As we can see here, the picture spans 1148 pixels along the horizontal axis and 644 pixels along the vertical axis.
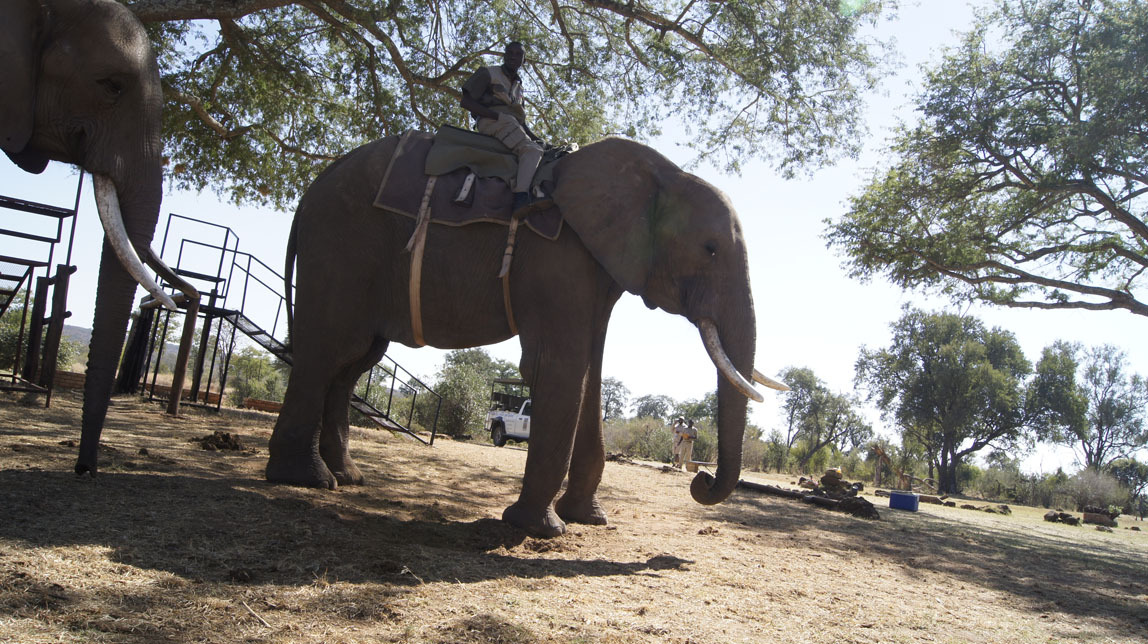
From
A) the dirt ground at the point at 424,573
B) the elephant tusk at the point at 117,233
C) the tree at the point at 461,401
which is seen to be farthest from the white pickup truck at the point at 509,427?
the elephant tusk at the point at 117,233

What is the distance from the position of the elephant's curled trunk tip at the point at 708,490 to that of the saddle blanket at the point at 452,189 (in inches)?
85.4

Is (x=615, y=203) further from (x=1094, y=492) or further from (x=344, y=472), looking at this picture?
(x=1094, y=492)

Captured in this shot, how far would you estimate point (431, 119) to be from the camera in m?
14.4

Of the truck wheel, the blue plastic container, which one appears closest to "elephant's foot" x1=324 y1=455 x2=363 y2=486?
the blue plastic container

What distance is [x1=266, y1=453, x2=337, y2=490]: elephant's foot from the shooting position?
6.01 metres

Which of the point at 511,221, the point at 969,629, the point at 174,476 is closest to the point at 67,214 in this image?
the point at 174,476

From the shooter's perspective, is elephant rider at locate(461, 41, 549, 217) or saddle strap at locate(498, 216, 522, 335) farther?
elephant rider at locate(461, 41, 549, 217)

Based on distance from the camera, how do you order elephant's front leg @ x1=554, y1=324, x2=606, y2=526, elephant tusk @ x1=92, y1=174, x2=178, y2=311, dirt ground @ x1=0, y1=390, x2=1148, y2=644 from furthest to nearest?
elephant's front leg @ x1=554, y1=324, x2=606, y2=526 → elephant tusk @ x1=92, y1=174, x2=178, y2=311 → dirt ground @ x1=0, y1=390, x2=1148, y2=644

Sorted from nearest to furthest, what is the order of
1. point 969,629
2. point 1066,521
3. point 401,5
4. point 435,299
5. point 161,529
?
point 161,529 → point 969,629 → point 435,299 → point 401,5 → point 1066,521

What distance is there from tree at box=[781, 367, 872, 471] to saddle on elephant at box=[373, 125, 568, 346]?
6667cm

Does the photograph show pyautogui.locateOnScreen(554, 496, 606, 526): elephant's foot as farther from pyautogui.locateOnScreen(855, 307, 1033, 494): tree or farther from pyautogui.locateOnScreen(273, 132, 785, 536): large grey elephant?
pyautogui.locateOnScreen(855, 307, 1033, 494): tree

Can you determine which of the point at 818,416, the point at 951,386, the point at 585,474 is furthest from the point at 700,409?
the point at 585,474

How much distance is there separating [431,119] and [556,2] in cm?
345

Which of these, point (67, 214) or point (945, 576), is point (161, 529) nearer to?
point (945, 576)
